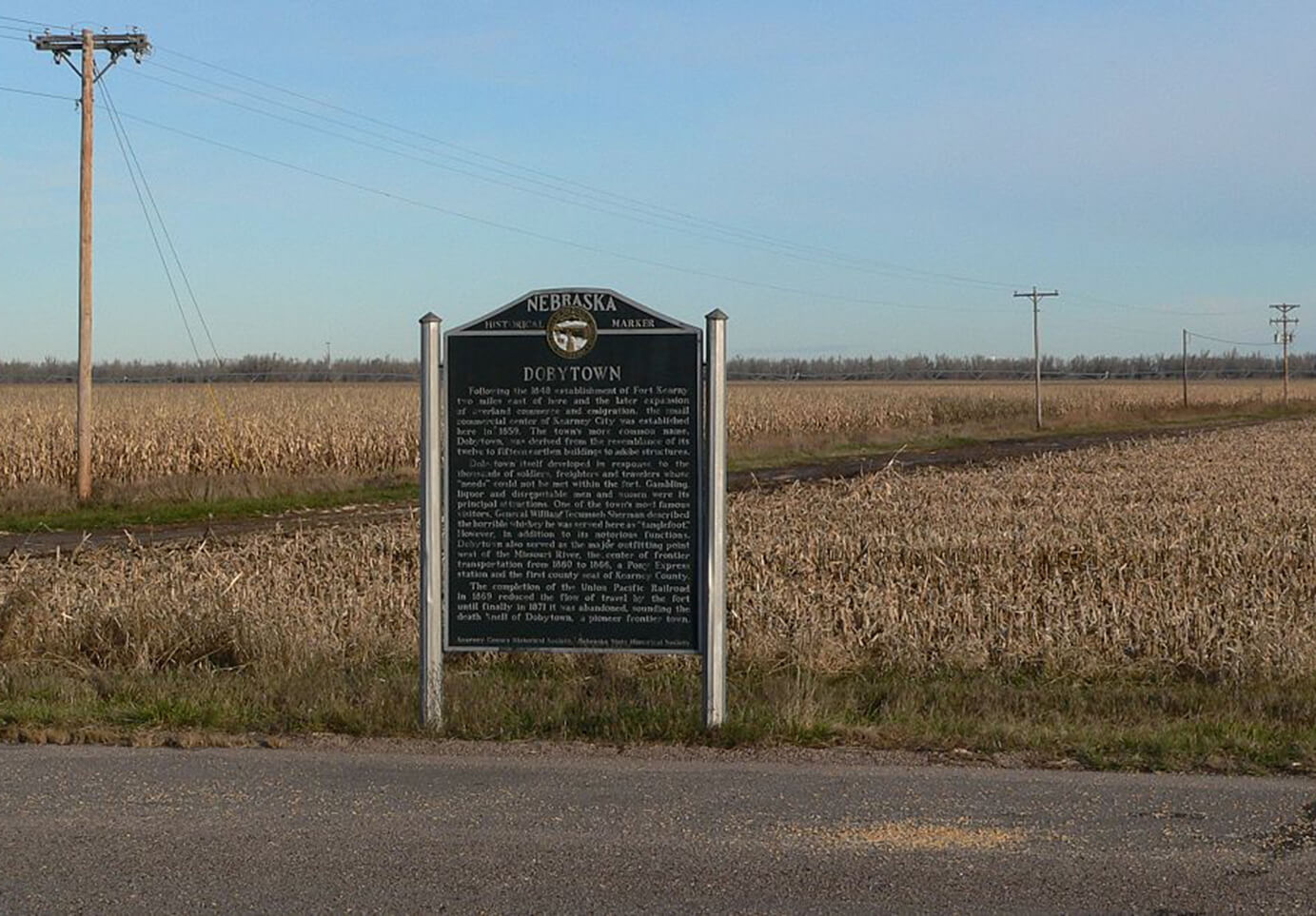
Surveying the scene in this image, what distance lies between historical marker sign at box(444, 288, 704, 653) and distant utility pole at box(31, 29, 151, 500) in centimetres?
2022

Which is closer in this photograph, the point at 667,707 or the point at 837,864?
the point at 837,864

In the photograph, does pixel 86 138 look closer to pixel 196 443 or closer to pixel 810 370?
pixel 196 443

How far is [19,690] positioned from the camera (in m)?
8.97

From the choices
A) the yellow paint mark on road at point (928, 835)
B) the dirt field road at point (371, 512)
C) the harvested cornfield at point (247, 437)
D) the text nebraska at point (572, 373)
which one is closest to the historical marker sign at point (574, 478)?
the text nebraska at point (572, 373)

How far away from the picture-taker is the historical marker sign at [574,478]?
7.93 m

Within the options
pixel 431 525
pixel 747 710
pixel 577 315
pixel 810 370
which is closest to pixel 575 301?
pixel 577 315

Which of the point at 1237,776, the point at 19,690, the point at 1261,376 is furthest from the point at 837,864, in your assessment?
the point at 1261,376

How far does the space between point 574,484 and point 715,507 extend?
742mm

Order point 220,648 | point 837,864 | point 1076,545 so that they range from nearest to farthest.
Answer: point 837,864, point 220,648, point 1076,545

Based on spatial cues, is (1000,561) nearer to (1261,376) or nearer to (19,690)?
(19,690)

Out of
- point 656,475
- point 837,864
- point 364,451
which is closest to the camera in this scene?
point 837,864

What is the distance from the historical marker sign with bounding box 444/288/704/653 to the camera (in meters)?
7.93

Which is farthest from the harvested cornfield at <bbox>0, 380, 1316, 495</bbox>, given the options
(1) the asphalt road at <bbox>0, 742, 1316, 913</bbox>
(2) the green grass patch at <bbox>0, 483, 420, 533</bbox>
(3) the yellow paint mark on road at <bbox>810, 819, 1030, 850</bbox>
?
(3) the yellow paint mark on road at <bbox>810, 819, 1030, 850</bbox>

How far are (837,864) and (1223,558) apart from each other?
9.22 meters
